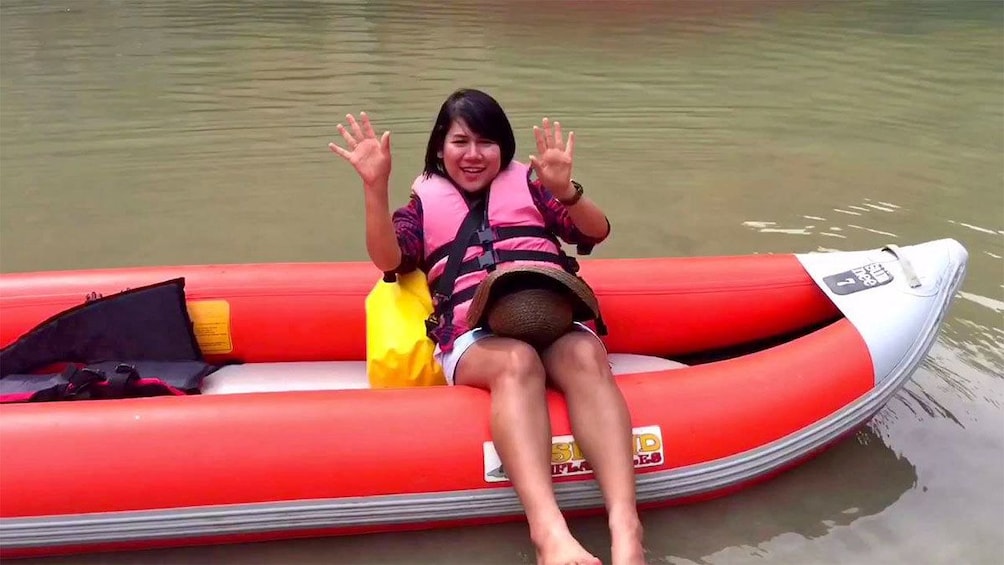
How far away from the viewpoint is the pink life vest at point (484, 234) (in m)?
2.12

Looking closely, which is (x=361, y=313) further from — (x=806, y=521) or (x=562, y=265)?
(x=806, y=521)

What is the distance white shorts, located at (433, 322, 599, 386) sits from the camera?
2006mm

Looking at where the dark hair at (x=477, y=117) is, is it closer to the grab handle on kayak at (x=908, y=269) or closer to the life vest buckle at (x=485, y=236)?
the life vest buckle at (x=485, y=236)

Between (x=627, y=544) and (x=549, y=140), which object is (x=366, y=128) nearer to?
(x=549, y=140)

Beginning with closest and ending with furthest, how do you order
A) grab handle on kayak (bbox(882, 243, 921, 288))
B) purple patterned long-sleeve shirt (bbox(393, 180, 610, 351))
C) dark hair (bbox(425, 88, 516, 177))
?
dark hair (bbox(425, 88, 516, 177)) → purple patterned long-sleeve shirt (bbox(393, 180, 610, 351)) → grab handle on kayak (bbox(882, 243, 921, 288))

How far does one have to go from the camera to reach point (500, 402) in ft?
6.07

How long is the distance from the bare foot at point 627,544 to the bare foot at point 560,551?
0.19 ft

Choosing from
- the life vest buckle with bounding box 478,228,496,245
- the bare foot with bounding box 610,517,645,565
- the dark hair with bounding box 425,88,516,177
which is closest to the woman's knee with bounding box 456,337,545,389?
the life vest buckle with bounding box 478,228,496,245

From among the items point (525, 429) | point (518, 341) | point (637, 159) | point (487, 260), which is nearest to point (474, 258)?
point (487, 260)

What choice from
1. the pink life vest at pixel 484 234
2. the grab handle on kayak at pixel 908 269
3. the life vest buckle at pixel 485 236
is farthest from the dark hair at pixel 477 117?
the grab handle on kayak at pixel 908 269

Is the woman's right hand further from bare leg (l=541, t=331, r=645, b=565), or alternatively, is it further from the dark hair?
bare leg (l=541, t=331, r=645, b=565)

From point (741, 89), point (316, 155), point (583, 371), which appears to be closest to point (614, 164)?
point (316, 155)

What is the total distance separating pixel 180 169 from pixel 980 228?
3946 millimetres

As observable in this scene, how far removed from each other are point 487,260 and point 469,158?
0.26m
